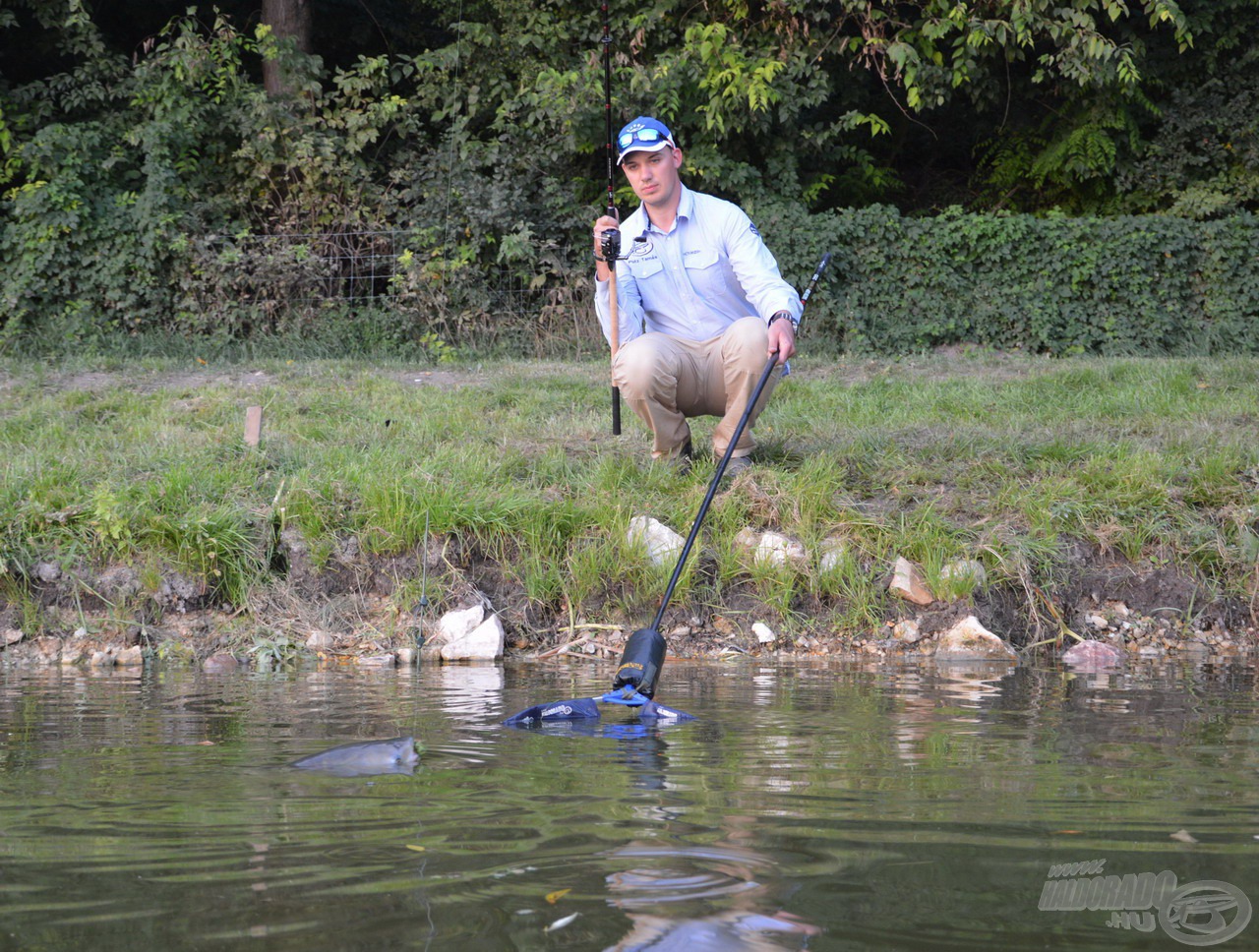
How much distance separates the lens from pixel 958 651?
15.1 feet

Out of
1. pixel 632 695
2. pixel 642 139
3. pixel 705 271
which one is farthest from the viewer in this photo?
pixel 705 271

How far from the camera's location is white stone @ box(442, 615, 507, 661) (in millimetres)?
4652

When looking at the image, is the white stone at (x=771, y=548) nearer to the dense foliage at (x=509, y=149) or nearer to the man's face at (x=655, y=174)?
the man's face at (x=655, y=174)

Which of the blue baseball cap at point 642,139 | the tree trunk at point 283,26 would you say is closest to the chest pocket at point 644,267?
the blue baseball cap at point 642,139

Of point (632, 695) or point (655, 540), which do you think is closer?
point (632, 695)

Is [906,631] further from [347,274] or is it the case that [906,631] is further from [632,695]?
[347,274]

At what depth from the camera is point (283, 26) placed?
12641 millimetres

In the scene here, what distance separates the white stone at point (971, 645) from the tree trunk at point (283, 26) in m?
9.96

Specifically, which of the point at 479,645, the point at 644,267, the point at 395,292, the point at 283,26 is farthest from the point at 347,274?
the point at 479,645

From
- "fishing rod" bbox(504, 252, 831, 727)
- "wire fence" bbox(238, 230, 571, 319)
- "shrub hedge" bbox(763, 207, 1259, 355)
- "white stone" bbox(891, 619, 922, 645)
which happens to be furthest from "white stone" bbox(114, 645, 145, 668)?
"shrub hedge" bbox(763, 207, 1259, 355)

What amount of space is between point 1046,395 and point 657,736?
572 cm

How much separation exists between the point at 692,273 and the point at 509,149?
7540 mm

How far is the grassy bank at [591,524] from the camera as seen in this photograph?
4887 millimetres

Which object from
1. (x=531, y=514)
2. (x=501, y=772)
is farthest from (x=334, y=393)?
(x=501, y=772)
